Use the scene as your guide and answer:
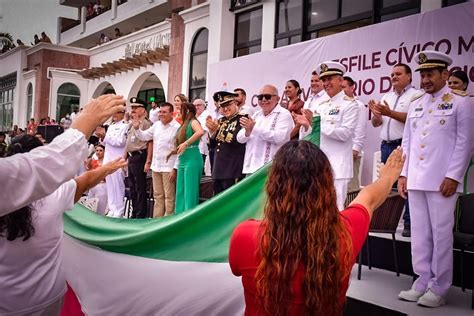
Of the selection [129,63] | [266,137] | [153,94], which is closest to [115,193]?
[266,137]

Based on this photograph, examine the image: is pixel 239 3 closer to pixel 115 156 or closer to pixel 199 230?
pixel 115 156

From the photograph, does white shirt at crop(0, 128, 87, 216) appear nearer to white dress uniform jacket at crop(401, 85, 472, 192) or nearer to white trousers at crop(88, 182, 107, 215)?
white dress uniform jacket at crop(401, 85, 472, 192)

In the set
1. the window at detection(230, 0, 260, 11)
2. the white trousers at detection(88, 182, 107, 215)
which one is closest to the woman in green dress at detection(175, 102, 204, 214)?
the white trousers at detection(88, 182, 107, 215)

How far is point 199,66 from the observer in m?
11.3

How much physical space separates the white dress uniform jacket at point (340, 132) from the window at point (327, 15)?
3172mm

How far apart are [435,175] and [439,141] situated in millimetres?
225

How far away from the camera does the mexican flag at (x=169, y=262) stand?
99.8 inches

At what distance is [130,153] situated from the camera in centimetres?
668

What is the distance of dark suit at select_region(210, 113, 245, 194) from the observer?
5316mm

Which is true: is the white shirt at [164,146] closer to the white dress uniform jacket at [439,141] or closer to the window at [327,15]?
the white dress uniform jacket at [439,141]

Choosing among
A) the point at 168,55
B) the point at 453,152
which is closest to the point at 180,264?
the point at 453,152

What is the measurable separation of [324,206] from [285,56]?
6172mm

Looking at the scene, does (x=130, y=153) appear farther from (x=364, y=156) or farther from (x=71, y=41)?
(x=71, y=41)

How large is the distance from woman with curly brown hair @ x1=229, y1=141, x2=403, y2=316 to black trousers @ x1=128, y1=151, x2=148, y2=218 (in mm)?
5116
